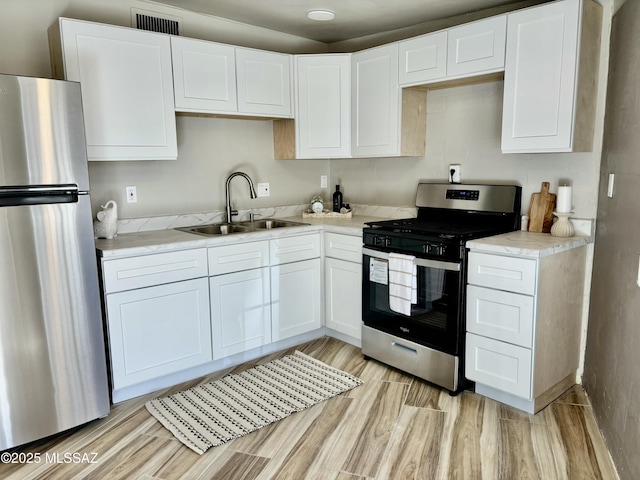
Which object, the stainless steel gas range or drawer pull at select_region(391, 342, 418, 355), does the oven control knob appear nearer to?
the stainless steel gas range

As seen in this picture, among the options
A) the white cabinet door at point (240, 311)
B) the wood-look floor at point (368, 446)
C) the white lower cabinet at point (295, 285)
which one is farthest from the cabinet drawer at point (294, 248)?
the wood-look floor at point (368, 446)

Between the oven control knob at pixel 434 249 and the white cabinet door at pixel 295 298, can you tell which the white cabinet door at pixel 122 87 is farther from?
the oven control knob at pixel 434 249

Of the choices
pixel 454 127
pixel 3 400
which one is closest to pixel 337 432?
pixel 3 400

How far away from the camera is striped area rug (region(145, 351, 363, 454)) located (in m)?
2.34

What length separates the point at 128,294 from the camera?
2.53 meters

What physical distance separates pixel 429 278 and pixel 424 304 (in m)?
0.17

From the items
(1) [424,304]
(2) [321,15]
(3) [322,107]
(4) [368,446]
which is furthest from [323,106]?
(4) [368,446]

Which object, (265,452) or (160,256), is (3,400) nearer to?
(160,256)

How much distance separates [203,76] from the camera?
9.69 ft

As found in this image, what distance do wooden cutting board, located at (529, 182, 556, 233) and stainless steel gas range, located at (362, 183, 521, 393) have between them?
11 centimetres

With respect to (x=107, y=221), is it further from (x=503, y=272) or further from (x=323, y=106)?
(x=503, y=272)

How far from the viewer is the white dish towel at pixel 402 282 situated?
2.75 m

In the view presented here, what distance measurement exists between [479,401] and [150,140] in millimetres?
2434

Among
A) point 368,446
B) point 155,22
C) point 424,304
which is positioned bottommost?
point 368,446
